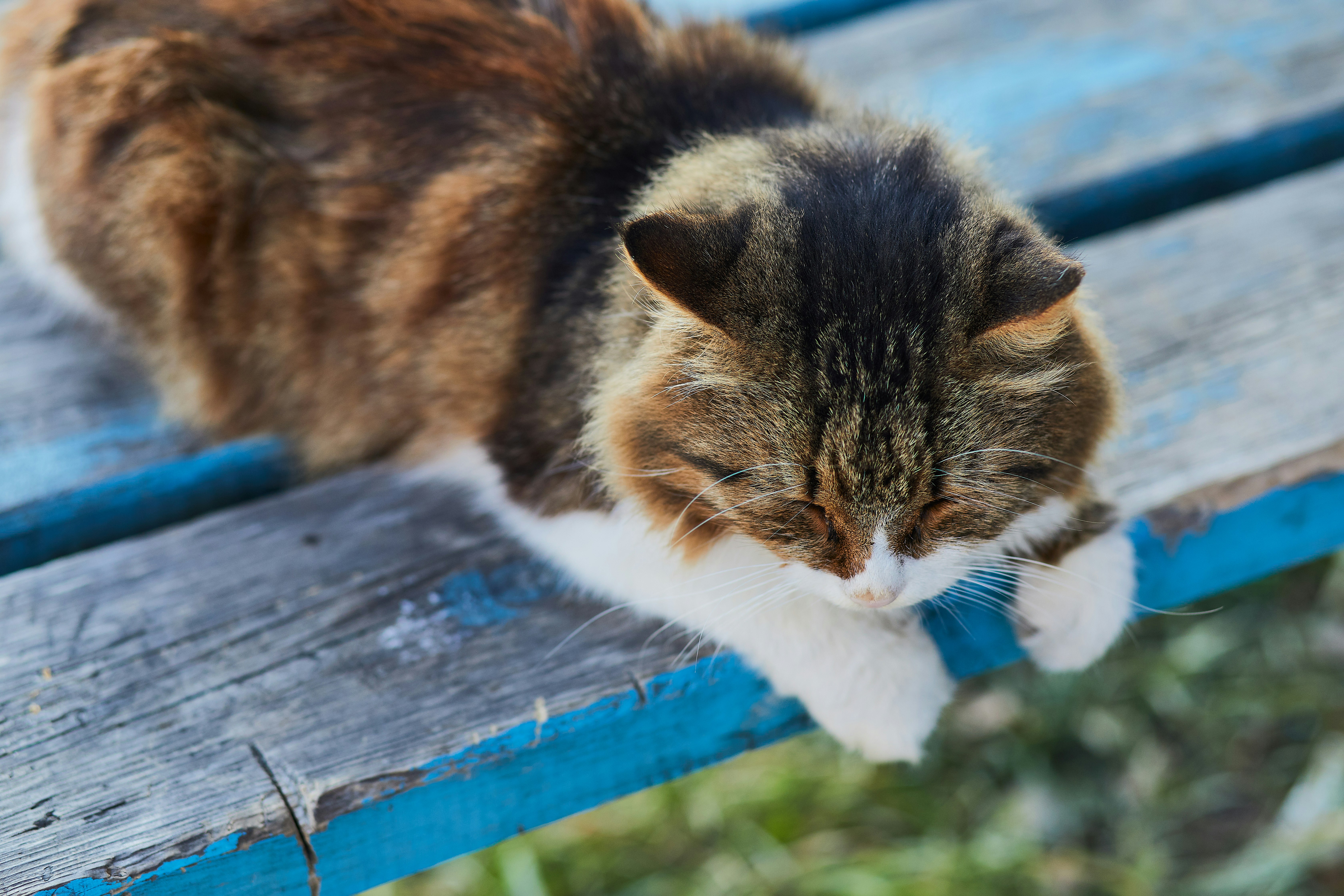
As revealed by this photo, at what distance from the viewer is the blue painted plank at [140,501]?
1465 mm

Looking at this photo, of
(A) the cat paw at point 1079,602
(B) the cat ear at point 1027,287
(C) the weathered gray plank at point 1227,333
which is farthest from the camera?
(C) the weathered gray plank at point 1227,333

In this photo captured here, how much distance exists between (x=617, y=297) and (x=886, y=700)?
22.8 inches

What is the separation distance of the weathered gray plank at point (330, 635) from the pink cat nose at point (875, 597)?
238 millimetres

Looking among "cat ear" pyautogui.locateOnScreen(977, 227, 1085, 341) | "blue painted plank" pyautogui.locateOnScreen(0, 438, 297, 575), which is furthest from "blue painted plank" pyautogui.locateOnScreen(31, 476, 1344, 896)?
"blue painted plank" pyautogui.locateOnScreen(0, 438, 297, 575)

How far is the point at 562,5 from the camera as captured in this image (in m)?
1.59

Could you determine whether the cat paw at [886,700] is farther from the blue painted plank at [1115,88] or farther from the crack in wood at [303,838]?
the blue painted plank at [1115,88]

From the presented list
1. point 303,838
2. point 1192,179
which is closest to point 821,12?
point 1192,179

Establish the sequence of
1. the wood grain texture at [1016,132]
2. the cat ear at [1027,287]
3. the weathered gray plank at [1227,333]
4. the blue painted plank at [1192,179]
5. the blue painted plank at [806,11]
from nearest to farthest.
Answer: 1. the cat ear at [1027,287]
2. the weathered gray plank at [1227,333]
3. the wood grain texture at [1016,132]
4. the blue painted plank at [1192,179]
5. the blue painted plank at [806,11]

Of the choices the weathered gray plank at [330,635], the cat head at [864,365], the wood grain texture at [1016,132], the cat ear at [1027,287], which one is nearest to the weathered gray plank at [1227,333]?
the weathered gray plank at [330,635]

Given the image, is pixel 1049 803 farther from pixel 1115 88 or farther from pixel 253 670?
pixel 253 670

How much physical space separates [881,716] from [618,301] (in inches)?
22.9

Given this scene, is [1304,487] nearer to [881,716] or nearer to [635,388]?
[881,716]

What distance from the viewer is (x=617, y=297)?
1310mm

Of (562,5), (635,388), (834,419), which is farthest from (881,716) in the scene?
(562,5)
